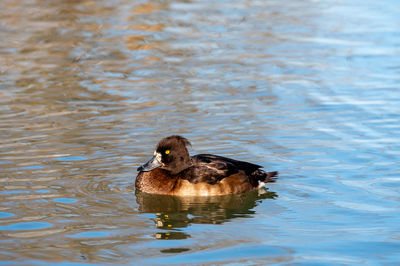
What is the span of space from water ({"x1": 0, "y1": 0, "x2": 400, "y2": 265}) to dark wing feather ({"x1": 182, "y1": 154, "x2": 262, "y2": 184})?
0.33 meters

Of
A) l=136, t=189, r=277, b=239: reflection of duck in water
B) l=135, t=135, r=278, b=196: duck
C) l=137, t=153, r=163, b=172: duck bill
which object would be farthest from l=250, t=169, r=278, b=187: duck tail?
l=137, t=153, r=163, b=172: duck bill

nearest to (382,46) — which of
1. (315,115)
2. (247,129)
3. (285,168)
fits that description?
(315,115)

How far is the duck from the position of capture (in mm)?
9938

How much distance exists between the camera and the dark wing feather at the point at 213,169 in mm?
9906

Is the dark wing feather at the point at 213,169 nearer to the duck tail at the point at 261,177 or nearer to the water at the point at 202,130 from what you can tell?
the duck tail at the point at 261,177

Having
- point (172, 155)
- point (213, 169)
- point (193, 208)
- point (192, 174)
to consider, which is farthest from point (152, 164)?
point (193, 208)

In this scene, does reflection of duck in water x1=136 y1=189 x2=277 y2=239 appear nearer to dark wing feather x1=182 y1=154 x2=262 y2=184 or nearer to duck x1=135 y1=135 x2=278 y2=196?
duck x1=135 y1=135 x2=278 y2=196

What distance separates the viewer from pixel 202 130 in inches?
498

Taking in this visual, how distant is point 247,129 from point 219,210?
11.5 feet

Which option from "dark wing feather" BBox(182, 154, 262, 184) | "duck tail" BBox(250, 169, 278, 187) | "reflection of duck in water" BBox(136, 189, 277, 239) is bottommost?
"reflection of duck in water" BBox(136, 189, 277, 239)

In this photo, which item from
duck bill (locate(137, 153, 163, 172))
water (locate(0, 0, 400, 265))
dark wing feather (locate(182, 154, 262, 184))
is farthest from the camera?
duck bill (locate(137, 153, 163, 172))

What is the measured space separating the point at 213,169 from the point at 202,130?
275cm

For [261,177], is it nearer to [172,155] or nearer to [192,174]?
[192,174]

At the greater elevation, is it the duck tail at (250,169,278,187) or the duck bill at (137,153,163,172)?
the duck bill at (137,153,163,172)
